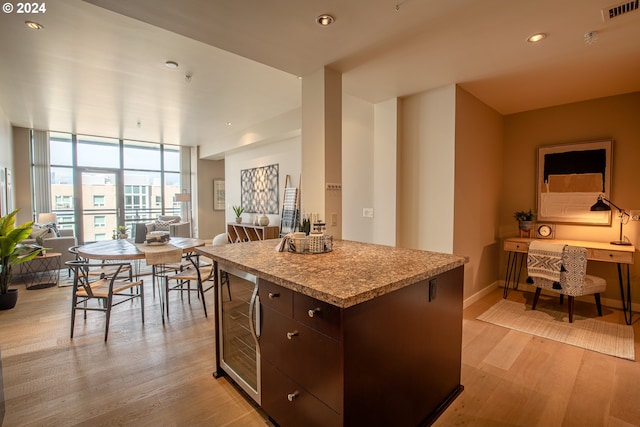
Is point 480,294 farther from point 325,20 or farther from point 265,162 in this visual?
point 265,162

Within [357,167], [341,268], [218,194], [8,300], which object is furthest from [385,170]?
[218,194]

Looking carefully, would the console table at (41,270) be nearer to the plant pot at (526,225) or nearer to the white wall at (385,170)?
the white wall at (385,170)

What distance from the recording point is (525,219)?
4.03 metres

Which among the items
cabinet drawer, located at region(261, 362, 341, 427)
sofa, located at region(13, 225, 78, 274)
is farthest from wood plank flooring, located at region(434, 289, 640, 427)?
sofa, located at region(13, 225, 78, 274)

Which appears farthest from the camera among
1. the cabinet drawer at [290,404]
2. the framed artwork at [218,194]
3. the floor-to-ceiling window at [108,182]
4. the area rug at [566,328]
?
the framed artwork at [218,194]

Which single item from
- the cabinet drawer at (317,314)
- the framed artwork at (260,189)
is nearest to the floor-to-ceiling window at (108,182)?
the framed artwork at (260,189)

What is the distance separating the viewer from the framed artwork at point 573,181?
3.63 meters

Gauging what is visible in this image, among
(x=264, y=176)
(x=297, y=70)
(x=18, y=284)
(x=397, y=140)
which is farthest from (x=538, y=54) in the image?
(x=18, y=284)

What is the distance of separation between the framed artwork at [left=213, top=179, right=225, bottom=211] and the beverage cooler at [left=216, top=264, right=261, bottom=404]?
7.21m

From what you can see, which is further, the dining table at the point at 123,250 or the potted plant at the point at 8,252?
the potted plant at the point at 8,252

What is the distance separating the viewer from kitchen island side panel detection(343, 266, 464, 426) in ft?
4.12

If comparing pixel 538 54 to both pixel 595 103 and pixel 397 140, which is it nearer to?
pixel 397 140

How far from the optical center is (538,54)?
2561 millimetres

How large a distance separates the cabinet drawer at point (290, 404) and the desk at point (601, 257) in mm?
3545
